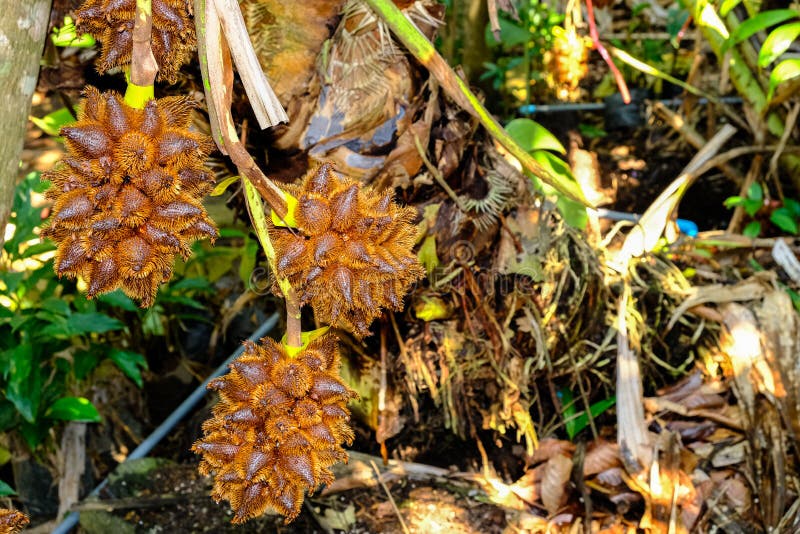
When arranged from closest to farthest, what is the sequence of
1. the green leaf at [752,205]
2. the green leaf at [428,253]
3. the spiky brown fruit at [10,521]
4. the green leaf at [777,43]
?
the spiky brown fruit at [10,521] < the green leaf at [428,253] < the green leaf at [777,43] < the green leaf at [752,205]

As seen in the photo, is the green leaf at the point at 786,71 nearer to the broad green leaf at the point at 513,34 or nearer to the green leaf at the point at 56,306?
the broad green leaf at the point at 513,34

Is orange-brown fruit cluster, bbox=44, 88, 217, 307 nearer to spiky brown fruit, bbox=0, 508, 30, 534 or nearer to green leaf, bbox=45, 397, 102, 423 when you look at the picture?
spiky brown fruit, bbox=0, 508, 30, 534

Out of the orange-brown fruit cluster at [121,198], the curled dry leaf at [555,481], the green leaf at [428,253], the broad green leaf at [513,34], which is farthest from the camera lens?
the broad green leaf at [513,34]

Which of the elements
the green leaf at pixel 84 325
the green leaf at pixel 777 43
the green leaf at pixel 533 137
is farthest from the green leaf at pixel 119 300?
the green leaf at pixel 777 43

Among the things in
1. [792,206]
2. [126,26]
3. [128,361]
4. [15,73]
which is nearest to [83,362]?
[128,361]

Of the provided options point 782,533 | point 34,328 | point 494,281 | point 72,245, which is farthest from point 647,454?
point 34,328

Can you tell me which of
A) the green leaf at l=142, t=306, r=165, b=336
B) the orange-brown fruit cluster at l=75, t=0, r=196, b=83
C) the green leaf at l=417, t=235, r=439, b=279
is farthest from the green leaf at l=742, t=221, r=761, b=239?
the orange-brown fruit cluster at l=75, t=0, r=196, b=83

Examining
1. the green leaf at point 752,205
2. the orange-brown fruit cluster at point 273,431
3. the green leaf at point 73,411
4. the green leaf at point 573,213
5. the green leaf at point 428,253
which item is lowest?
the green leaf at point 73,411
